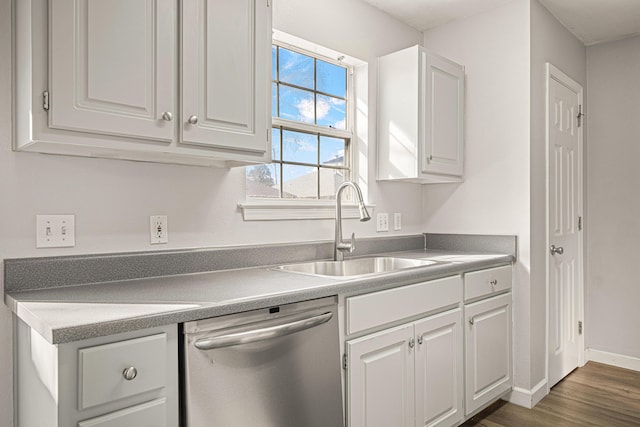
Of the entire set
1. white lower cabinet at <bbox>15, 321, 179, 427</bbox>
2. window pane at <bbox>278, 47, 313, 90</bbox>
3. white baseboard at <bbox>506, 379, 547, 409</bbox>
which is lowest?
white baseboard at <bbox>506, 379, 547, 409</bbox>

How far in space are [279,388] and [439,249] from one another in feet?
6.12

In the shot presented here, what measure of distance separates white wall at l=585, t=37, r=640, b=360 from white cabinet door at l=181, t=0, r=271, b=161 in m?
2.84

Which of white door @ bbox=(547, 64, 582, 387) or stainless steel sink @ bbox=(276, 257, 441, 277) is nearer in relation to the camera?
stainless steel sink @ bbox=(276, 257, 441, 277)

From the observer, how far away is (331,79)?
263 centimetres

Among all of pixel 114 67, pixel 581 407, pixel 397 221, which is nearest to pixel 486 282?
pixel 397 221

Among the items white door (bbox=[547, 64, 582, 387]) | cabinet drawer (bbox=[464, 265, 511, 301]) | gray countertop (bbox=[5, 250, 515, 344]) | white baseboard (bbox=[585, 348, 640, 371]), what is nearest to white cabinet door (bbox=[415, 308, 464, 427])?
cabinet drawer (bbox=[464, 265, 511, 301])

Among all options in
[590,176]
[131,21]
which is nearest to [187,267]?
[131,21]

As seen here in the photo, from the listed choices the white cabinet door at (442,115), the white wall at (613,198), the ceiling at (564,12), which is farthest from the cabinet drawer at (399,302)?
the white wall at (613,198)

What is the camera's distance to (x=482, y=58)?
285cm

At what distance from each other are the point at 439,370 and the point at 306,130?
140 cm

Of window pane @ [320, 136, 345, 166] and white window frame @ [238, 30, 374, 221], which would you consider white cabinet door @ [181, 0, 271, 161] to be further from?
window pane @ [320, 136, 345, 166]

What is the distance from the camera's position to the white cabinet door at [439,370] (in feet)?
6.55

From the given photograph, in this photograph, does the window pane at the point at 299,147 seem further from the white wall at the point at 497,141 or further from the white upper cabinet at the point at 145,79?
the white wall at the point at 497,141

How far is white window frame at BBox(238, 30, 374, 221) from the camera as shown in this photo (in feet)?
7.07
